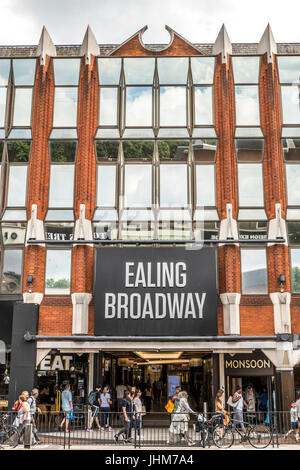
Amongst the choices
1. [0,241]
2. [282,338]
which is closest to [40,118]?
[0,241]

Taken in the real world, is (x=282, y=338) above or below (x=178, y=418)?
above

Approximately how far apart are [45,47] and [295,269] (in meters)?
14.4

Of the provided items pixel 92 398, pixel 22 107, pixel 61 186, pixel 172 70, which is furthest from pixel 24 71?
pixel 92 398

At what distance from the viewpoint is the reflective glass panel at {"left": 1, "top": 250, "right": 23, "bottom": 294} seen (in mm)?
24062

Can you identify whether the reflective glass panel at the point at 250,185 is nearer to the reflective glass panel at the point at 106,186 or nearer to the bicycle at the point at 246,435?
the reflective glass panel at the point at 106,186

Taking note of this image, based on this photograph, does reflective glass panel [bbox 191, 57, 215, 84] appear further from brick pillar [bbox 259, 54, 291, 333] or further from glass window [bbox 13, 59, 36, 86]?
glass window [bbox 13, 59, 36, 86]

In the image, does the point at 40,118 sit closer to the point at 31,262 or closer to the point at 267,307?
the point at 31,262

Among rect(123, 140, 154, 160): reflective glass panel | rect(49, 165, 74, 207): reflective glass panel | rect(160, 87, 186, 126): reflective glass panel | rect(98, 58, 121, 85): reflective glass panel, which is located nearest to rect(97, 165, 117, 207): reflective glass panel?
rect(123, 140, 154, 160): reflective glass panel

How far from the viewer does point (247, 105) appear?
25.4m

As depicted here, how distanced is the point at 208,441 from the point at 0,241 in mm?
12025

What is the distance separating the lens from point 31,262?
23.8m

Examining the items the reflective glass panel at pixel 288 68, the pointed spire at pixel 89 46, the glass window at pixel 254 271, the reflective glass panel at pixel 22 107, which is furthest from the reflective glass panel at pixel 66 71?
the glass window at pixel 254 271

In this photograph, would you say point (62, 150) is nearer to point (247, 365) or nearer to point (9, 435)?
point (247, 365)

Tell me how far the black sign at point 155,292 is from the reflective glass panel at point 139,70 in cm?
757
